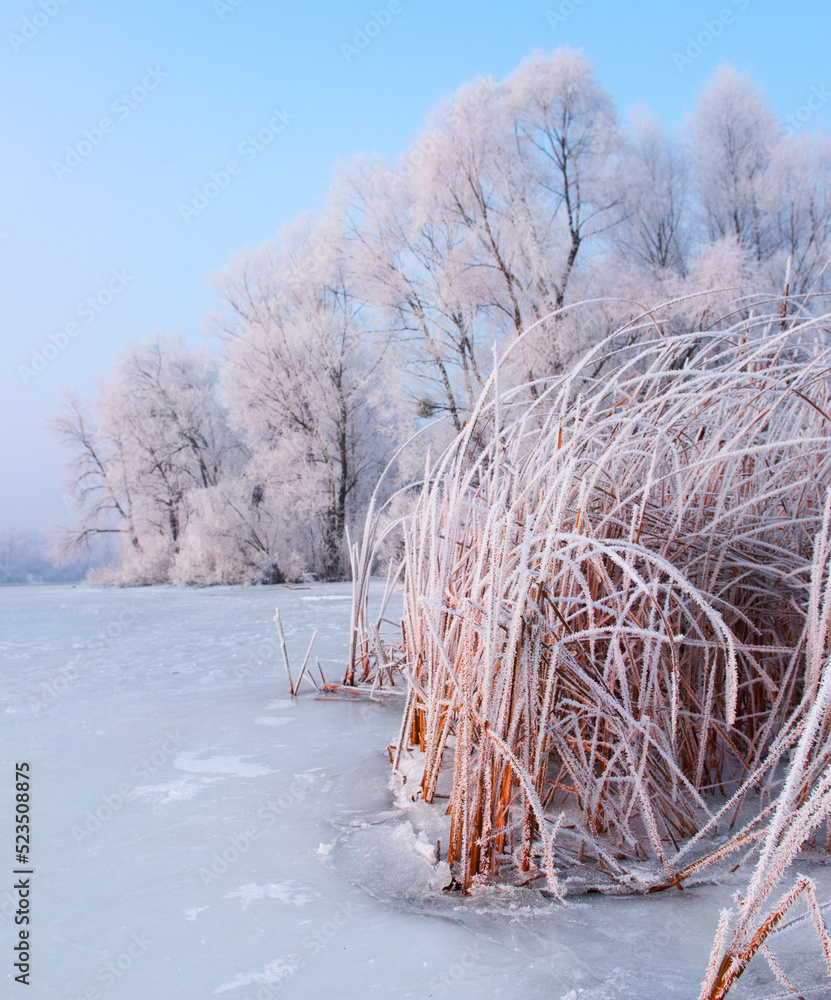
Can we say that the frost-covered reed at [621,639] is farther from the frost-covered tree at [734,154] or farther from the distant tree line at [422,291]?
the frost-covered tree at [734,154]

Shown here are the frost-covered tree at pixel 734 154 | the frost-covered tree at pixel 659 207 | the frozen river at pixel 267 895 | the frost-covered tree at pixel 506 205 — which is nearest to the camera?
the frozen river at pixel 267 895

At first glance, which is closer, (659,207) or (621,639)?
(621,639)

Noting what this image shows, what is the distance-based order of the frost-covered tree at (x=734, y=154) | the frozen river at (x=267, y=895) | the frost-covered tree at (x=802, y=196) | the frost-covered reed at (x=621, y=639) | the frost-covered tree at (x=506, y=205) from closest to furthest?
the frozen river at (x=267, y=895), the frost-covered reed at (x=621, y=639), the frost-covered tree at (x=506, y=205), the frost-covered tree at (x=802, y=196), the frost-covered tree at (x=734, y=154)

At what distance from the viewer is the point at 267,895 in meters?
1.25

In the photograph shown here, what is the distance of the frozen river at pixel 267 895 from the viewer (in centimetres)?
99

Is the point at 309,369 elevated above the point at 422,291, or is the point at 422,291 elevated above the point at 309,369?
the point at 422,291

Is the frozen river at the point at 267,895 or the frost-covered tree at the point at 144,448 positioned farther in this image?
the frost-covered tree at the point at 144,448

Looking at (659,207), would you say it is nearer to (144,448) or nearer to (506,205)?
(506,205)

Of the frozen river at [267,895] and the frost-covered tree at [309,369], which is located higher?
the frost-covered tree at [309,369]

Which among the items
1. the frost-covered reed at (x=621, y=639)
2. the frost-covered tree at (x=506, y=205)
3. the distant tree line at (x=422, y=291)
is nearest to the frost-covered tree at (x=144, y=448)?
the distant tree line at (x=422, y=291)

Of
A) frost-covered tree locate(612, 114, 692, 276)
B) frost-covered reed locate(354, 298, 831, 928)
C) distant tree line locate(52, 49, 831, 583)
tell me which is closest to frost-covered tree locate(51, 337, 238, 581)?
distant tree line locate(52, 49, 831, 583)

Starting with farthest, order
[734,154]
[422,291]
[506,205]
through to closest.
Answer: [734,154] < [422,291] < [506,205]

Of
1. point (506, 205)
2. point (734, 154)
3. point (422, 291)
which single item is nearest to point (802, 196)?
point (734, 154)

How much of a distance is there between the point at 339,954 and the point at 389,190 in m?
12.5
